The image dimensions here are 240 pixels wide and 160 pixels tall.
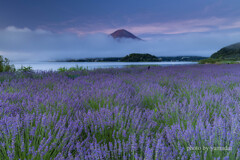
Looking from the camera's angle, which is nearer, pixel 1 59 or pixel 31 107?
pixel 31 107

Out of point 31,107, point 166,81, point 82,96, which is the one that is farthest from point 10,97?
point 166,81

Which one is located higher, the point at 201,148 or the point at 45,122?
the point at 45,122

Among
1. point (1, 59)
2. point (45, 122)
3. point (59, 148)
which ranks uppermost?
point (1, 59)

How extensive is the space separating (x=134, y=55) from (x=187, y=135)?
252 feet

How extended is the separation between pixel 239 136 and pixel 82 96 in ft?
6.16

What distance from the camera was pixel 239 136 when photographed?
4.13ft

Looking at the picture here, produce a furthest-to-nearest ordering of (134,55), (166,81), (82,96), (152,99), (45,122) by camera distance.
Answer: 1. (134,55)
2. (166,81)
3. (152,99)
4. (82,96)
5. (45,122)

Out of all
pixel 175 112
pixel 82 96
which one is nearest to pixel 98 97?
pixel 82 96

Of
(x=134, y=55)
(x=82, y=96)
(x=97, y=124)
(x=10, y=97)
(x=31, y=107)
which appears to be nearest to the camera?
(x=97, y=124)

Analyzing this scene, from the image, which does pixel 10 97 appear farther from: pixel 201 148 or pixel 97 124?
pixel 201 148

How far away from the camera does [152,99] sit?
272 cm

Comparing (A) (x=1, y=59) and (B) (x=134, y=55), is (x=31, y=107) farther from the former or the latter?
(B) (x=134, y=55)

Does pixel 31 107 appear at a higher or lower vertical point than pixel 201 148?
higher

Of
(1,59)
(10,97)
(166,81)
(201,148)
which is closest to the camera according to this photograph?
(201,148)
